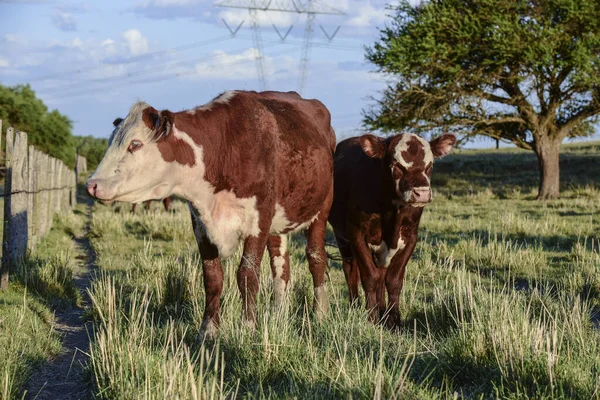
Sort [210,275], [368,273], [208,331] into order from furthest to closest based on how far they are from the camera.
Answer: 1. [368,273]
2. [210,275]
3. [208,331]

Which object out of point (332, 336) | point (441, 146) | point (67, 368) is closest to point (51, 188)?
point (441, 146)

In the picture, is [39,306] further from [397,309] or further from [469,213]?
[469,213]

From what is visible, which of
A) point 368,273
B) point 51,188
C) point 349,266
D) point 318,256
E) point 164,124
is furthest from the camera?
point 51,188

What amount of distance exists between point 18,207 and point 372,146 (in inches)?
194

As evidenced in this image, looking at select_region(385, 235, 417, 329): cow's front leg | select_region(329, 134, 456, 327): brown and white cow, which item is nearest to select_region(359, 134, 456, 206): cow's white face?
select_region(329, 134, 456, 327): brown and white cow

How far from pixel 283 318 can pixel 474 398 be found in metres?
1.68

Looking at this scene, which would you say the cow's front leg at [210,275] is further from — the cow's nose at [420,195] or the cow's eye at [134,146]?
the cow's nose at [420,195]

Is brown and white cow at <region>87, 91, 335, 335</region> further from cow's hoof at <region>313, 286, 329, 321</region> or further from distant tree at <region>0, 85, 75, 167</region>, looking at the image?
distant tree at <region>0, 85, 75, 167</region>

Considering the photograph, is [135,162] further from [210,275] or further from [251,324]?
[251,324]

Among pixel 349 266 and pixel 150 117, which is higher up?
pixel 150 117

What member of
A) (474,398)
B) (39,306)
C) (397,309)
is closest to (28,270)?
(39,306)

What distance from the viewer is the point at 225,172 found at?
579 centimetres

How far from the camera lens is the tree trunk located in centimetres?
2498

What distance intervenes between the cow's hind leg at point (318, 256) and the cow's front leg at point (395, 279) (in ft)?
2.27
